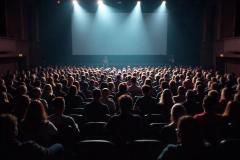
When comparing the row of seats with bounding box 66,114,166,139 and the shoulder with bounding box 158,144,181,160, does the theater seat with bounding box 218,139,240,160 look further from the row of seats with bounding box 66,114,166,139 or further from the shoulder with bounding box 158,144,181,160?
the row of seats with bounding box 66,114,166,139

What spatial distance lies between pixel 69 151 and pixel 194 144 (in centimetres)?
224

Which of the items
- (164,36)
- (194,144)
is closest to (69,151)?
(194,144)

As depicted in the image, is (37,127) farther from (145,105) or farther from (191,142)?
(145,105)

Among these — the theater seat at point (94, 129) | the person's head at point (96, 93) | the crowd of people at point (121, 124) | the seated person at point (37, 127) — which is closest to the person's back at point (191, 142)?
the crowd of people at point (121, 124)

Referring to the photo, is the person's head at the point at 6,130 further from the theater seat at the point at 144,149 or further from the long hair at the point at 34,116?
the theater seat at the point at 144,149

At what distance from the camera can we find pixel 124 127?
5.16 m

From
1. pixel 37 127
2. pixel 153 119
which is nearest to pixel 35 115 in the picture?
pixel 37 127

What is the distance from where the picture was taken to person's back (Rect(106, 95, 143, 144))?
5129 mm

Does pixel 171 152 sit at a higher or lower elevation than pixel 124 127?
higher

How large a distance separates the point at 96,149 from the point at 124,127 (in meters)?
1.22

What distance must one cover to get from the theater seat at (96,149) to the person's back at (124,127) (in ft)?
3.05

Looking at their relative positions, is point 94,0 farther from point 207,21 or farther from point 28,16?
point 207,21

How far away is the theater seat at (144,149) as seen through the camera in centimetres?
410

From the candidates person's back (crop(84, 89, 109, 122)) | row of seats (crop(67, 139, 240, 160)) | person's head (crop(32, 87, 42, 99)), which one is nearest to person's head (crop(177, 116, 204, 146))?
row of seats (crop(67, 139, 240, 160))
